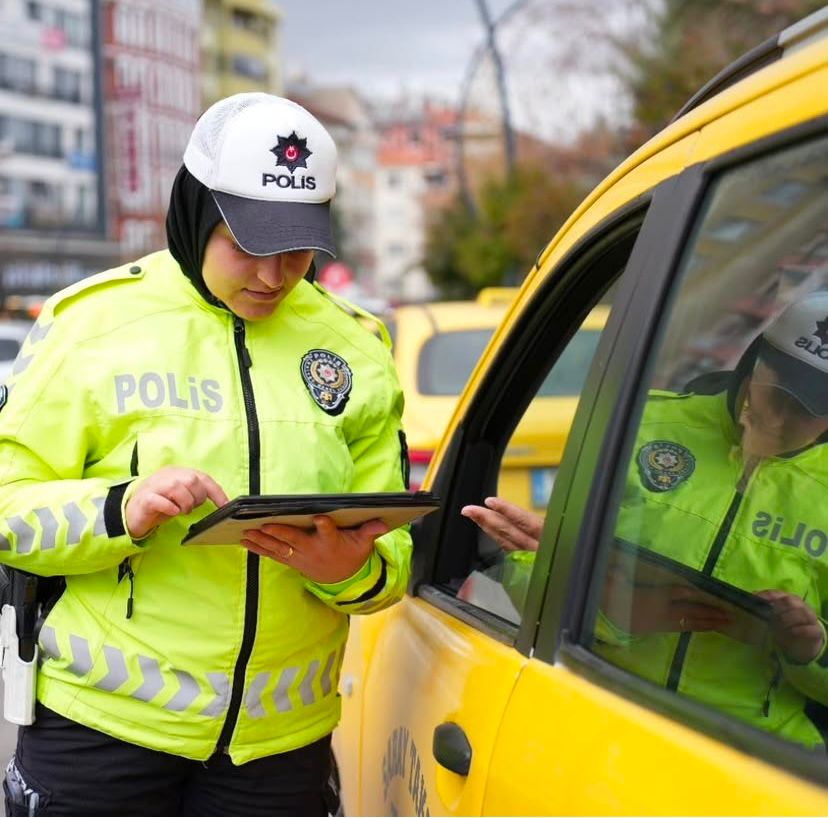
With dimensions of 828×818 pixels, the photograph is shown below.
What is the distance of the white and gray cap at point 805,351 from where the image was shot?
195 cm

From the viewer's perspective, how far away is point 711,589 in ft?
5.87

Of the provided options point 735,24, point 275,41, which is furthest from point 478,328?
point 275,41

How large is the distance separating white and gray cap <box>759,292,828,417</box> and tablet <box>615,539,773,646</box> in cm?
34

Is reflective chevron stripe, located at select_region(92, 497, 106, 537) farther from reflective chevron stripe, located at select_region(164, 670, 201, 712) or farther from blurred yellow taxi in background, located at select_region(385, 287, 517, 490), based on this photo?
blurred yellow taxi in background, located at select_region(385, 287, 517, 490)

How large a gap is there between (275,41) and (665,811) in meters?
95.0

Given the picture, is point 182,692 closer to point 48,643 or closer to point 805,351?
point 48,643

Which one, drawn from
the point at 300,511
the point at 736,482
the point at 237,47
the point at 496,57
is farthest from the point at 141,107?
the point at 736,482

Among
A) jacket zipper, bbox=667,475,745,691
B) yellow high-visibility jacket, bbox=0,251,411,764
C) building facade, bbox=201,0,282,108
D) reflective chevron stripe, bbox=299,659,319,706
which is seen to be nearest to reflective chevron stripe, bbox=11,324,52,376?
yellow high-visibility jacket, bbox=0,251,411,764

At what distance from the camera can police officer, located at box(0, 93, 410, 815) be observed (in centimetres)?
211

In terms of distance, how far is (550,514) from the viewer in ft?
6.13

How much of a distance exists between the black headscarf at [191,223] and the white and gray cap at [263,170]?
0.03 meters

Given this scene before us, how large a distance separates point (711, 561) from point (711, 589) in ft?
0.14

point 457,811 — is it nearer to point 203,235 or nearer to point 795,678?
point 795,678

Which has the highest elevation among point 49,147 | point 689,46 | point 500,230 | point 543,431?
point 689,46
